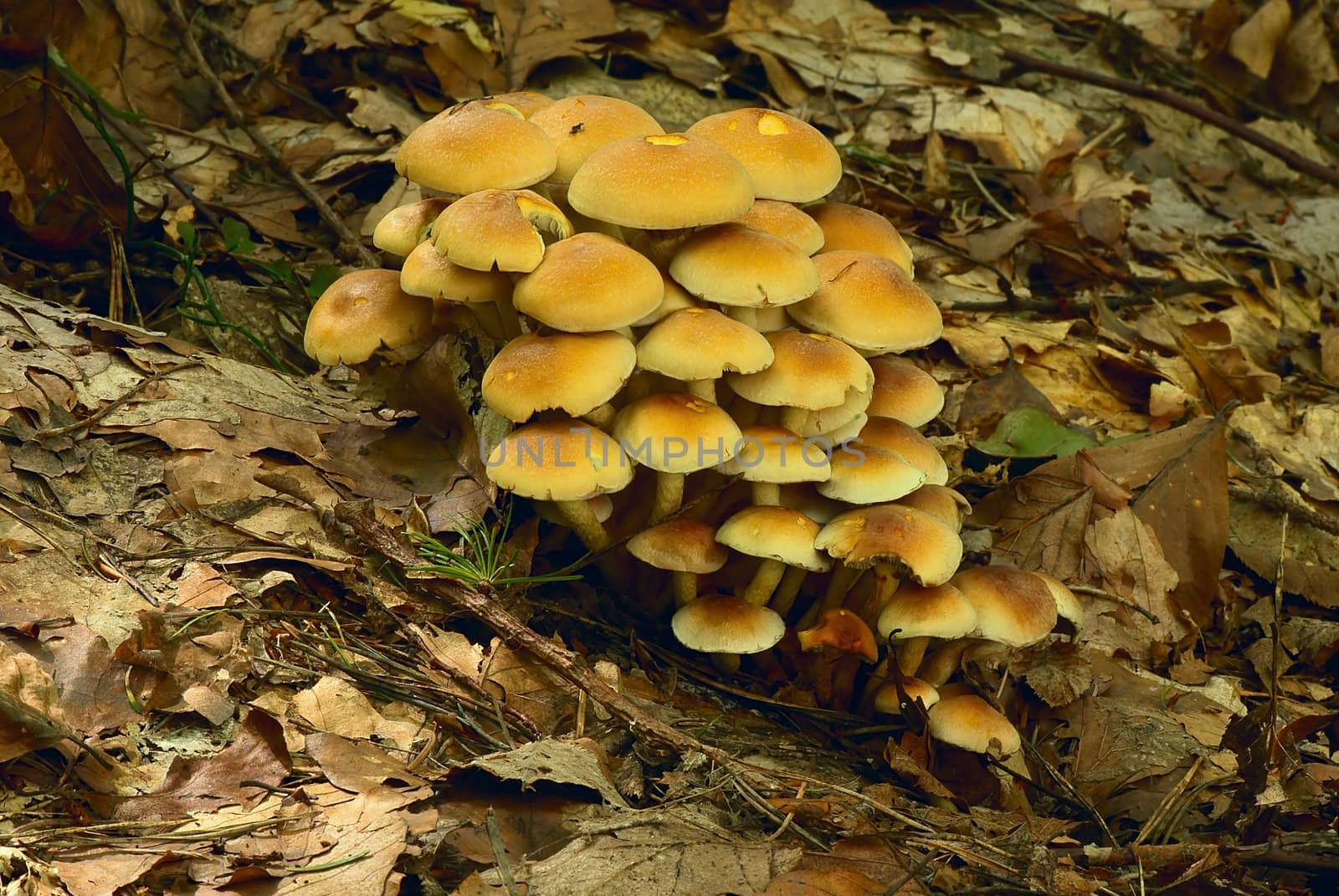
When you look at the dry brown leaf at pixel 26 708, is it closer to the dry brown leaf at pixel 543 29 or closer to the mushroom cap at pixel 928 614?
the mushroom cap at pixel 928 614

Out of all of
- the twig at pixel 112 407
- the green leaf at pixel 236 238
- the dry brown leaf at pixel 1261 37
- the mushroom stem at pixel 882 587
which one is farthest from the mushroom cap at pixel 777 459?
the dry brown leaf at pixel 1261 37

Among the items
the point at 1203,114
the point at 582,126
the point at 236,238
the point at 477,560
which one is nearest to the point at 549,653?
the point at 477,560

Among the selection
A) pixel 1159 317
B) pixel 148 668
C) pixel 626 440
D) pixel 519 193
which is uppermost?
pixel 519 193

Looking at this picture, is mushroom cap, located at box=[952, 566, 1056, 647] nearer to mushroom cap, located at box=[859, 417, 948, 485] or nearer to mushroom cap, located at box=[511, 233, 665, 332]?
mushroom cap, located at box=[859, 417, 948, 485]

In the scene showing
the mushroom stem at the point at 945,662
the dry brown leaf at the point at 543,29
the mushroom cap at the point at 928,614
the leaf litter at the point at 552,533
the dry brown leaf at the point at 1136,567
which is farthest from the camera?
the dry brown leaf at the point at 543,29

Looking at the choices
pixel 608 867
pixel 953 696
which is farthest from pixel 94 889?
pixel 953 696

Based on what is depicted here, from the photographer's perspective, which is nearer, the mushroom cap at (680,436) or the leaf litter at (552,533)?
the leaf litter at (552,533)

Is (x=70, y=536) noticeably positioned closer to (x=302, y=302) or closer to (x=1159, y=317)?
(x=302, y=302)
